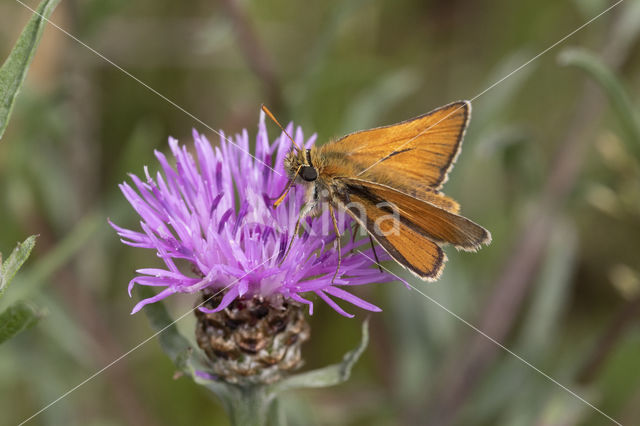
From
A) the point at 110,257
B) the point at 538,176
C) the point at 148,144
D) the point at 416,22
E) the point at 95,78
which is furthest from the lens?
the point at 416,22

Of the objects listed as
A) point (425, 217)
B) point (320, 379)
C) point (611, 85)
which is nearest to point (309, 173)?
point (425, 217)

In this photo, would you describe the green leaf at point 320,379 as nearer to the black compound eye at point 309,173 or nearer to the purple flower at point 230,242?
the purple flower at point 230,242

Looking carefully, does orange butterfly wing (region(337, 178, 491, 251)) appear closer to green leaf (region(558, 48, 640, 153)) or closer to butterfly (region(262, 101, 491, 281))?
butterfly (region(262, 101, 491, 281))

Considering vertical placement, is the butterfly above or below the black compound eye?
below

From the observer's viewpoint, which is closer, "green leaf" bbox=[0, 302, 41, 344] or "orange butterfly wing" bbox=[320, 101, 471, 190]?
"green leaf" bbox=[0, 302, 41, 344]

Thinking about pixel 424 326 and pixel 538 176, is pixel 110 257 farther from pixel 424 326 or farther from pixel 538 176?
pixel 538 176

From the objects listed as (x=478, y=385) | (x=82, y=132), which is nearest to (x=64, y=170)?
(x=82, y=132)

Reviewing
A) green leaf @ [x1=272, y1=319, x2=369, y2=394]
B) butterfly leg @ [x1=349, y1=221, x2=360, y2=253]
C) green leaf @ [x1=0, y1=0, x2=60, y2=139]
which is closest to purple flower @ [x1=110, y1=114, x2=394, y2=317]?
butterfly leg @ [x1=349, y1=221, x2=360, y2=253]
